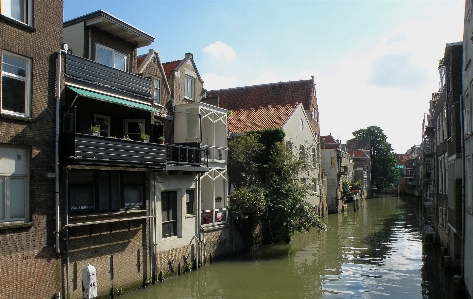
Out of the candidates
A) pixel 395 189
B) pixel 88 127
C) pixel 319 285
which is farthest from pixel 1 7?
pixel 395 189

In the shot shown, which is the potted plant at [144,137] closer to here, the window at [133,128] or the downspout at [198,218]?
the window at [133,128]

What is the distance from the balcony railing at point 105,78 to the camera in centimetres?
1566

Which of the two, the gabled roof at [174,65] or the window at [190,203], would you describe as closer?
the window at [190,203]

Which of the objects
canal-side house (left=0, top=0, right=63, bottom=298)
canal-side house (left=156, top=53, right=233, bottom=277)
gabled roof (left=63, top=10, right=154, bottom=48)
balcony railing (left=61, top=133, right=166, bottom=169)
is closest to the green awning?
canal-side house (left=0, top=0, right=63, bottom=298)

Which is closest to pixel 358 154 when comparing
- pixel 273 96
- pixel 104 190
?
pixel 273 96

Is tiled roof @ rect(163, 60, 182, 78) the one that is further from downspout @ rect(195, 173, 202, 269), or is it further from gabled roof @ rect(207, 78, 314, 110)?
gabled roof @ rect(207, 78, 314, 110)

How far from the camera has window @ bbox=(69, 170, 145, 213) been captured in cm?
1605

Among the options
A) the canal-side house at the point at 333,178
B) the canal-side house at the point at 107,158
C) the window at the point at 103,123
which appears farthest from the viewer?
the canal-side house at the point at 333,178

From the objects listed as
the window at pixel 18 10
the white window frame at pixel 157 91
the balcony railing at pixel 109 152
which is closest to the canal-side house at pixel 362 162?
the white window frame at pixel 157 91

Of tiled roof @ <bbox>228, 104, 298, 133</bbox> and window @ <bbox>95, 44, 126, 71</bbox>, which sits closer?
window @ <bbox>95, 44, 126, 71</bbox>

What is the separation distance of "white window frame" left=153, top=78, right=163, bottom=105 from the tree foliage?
23.4 ft

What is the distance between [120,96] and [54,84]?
3.03 meters

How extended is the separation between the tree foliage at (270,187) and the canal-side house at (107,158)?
738cm

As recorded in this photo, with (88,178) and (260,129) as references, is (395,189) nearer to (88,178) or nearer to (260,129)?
(260,129)
